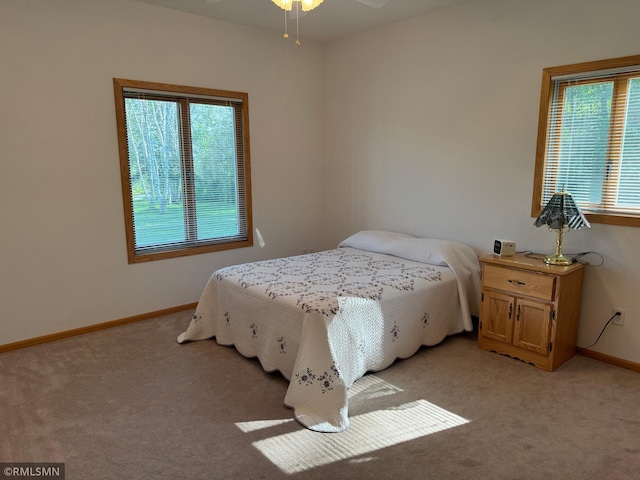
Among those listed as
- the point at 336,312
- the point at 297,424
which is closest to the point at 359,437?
the point at 297,424

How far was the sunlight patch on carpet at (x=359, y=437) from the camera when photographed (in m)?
1.99

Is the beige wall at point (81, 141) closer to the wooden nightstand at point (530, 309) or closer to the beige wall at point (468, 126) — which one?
the beige wall at point (468, 126)

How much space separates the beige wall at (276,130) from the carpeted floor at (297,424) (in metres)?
0.61

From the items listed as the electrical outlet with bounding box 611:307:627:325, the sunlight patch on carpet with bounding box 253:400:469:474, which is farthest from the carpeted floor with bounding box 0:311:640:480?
the electrical outlet with bounding box 611:307:627:325

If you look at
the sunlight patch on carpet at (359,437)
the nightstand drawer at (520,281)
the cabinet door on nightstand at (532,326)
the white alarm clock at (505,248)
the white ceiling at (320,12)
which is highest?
the white ceiling at (320,12)

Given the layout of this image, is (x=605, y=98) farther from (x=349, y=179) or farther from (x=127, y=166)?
(x=127, y=166)

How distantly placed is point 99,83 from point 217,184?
129cm

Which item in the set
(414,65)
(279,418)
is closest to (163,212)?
(279,418)

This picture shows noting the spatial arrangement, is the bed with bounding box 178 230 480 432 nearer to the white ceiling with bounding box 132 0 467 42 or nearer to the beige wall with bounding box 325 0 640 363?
the beige wall with bounding box 325 0 640 363

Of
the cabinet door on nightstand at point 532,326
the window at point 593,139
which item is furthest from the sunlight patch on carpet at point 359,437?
the window at point 593,139

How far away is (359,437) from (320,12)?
333cm

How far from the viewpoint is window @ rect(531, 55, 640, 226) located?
2750 mm

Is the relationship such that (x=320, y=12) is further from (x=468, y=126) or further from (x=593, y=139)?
(x=593, y=139)

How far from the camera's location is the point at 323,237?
16.5ft
